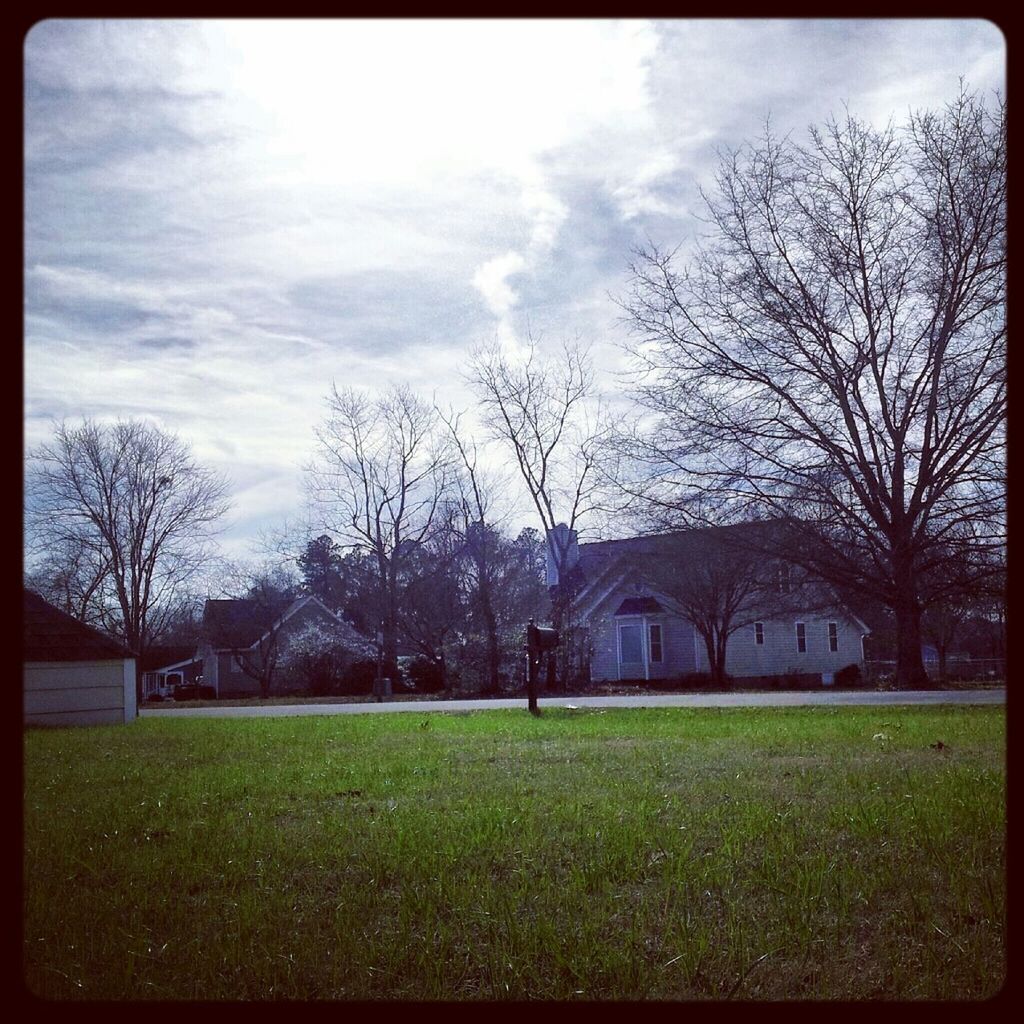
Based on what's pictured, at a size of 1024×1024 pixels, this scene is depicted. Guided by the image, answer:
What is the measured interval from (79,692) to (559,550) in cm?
1504

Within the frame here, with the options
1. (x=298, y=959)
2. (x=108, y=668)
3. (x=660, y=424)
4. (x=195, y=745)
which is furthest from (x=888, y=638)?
(x=298, y=959)

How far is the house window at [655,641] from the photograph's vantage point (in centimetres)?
3606

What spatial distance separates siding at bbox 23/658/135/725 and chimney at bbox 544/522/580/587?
1308 centimetres

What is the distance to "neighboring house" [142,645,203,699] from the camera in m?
33.4

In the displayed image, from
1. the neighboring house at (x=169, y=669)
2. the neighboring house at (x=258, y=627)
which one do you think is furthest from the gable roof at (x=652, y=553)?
the neighboring house at (x=169, y=669)

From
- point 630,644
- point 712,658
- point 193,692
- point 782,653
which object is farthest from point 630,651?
point 193,692

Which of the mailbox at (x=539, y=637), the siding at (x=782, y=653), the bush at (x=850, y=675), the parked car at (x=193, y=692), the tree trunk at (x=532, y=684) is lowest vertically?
the parked car at (x=193, y=692)

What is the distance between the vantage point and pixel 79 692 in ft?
48.8

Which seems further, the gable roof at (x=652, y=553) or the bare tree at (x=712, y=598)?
the bare tree at (x=712, y=598)

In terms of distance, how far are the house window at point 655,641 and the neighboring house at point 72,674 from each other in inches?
915

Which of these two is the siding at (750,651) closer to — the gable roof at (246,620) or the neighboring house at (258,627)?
the neighboring house at (258,627)

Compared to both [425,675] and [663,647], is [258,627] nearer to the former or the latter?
[425,675]

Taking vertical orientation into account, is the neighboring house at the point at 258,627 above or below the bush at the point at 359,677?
above

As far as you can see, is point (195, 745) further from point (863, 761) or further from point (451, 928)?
point (451, 928)
